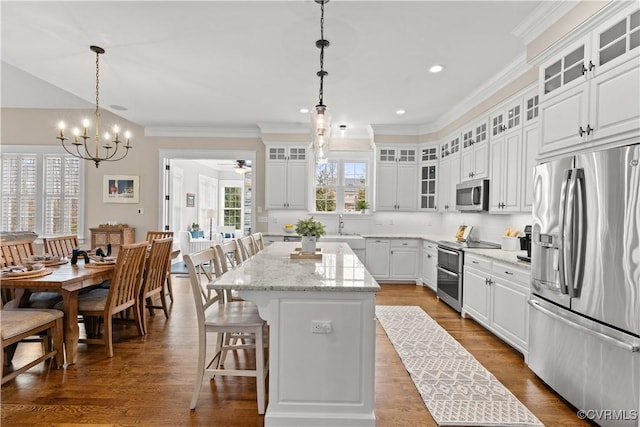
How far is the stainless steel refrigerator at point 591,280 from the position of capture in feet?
5.66

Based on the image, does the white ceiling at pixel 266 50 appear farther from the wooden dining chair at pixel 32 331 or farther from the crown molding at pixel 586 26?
the wooden dining chair at pixel 32 331

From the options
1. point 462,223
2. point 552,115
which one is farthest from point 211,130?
point 552,115

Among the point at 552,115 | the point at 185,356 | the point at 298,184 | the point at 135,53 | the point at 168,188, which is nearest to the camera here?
the point at 552,115

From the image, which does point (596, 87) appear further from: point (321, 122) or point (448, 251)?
point (448, 251)

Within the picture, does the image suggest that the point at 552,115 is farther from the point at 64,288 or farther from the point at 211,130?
the point at 211,130

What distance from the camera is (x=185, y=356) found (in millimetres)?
2852

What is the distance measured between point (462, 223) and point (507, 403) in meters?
3.60

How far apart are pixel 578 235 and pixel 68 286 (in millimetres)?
3743

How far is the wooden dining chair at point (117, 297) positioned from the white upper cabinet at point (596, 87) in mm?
3634

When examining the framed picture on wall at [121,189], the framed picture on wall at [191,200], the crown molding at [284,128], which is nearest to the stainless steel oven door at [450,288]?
the crown molding at [284,128]

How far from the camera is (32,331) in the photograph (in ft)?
7.68

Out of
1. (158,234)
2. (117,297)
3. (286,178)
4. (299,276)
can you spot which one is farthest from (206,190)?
(299,276)

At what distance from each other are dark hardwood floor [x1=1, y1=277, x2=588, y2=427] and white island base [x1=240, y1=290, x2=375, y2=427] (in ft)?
0.88

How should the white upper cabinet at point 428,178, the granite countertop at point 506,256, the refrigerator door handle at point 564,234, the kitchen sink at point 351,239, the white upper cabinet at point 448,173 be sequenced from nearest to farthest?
1. the refrigerator door handle at point 564,234
2. the granite countertop at point 506,256
3. the white upper cabinet at point 448,173
4. the kitchen sink at point 351,239
5. the white upper cabinet at point 428,178
